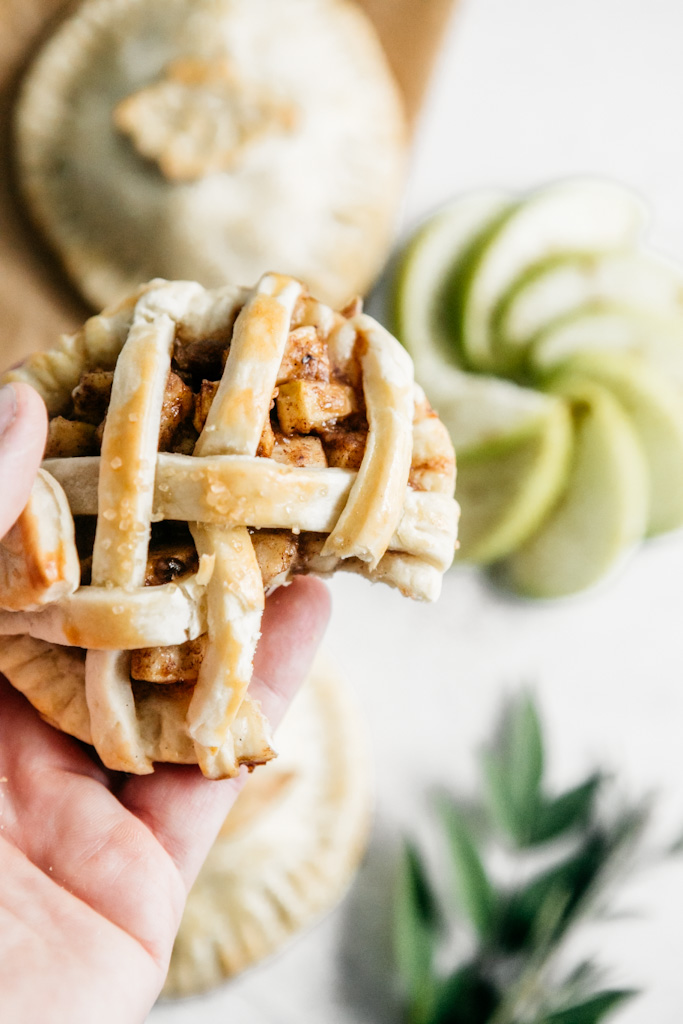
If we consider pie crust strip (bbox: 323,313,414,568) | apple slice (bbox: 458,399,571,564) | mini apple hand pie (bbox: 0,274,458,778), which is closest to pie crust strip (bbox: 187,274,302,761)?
mini apple hand pie (bbox: 0,274,458,778)

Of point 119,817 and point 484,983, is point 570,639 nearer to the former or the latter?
point 484,983

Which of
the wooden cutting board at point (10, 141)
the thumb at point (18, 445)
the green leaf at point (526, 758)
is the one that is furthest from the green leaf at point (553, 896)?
the wooden cutting board at point (10, 141)

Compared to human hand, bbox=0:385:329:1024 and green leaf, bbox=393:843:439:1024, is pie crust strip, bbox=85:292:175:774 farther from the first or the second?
green leaf, bbox=393:843:439:1024

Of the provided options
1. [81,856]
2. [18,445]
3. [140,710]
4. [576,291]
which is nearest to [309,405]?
[18,445]

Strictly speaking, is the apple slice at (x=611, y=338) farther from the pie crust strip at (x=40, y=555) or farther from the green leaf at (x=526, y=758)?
the pie crust strip at (x=40, y=555)

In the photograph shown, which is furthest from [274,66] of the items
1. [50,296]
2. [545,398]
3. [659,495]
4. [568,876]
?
[568,876]
